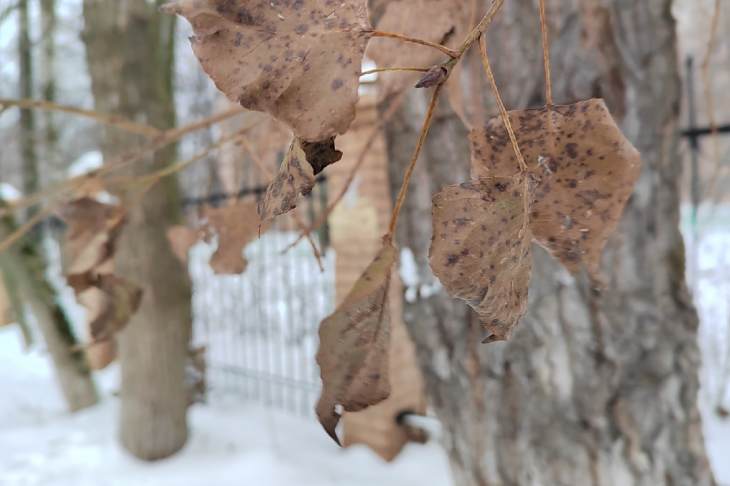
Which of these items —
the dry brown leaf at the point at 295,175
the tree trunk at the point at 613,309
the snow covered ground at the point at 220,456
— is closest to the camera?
the dry brown leaf at the point at 295,175

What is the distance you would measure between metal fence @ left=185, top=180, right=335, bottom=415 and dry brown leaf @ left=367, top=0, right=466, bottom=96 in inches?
87.3

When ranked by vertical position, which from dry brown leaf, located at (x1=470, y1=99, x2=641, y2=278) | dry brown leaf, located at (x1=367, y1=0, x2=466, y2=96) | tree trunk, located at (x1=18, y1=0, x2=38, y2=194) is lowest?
dry brown leaf, located at (x1=470, y1=99, x2=641, y2=278)

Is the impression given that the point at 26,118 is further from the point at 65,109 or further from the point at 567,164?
the point at 567,164

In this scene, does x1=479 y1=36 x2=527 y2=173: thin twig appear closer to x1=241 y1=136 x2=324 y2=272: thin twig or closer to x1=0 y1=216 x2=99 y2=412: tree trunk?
x1=241 y1=136 x2=324 y2=272: thin twig

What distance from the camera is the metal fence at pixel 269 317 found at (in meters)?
3.23

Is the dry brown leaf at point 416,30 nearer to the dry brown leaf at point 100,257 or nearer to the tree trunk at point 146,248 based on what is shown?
the dry brown leaf at point 100,257

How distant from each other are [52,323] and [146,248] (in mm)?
1205

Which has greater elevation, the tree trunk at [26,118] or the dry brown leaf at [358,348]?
the tree trunk at [26,118]

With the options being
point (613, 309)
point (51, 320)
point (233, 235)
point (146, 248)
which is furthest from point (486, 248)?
point (51, 320)

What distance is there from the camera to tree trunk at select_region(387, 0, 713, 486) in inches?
34.2

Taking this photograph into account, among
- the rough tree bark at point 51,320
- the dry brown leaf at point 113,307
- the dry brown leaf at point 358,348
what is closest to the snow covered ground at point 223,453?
the rough tree bark at point 51,320

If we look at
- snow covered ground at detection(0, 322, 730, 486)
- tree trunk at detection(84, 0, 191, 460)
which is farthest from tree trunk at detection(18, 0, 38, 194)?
tree trunk at detection(84, 0, 191, 460)

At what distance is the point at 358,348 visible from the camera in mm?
295

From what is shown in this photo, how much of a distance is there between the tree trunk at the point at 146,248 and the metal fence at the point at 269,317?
555mm
